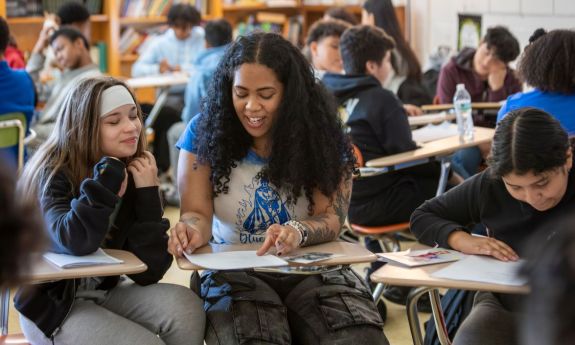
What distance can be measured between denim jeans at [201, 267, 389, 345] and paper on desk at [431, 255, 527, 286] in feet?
0.93

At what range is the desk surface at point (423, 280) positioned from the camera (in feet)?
6.76

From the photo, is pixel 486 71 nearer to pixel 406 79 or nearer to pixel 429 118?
pixel 406 79

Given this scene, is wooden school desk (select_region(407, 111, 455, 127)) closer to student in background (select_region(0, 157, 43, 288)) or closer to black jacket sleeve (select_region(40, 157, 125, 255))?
black jacket sleeve (select_region(40, 157, 125, 255))

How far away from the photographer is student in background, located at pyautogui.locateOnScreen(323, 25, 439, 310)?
3.69m

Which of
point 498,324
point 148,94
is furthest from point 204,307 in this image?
point 148,94

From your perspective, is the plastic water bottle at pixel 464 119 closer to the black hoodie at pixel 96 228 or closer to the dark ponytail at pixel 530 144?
the dark ponytail at pixel 530 144

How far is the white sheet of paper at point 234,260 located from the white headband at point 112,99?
49 cm

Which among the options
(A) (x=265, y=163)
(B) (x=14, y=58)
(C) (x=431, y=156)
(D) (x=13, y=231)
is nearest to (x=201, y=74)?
(B) (x=14, y=58)

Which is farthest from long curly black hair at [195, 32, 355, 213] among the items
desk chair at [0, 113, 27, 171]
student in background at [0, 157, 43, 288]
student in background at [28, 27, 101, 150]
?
student in background at [28, 27, 101, 150]

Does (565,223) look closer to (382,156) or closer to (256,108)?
(256,108)

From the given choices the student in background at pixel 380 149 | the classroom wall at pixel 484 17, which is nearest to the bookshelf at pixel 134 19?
the classroom wall at pixel 484 17

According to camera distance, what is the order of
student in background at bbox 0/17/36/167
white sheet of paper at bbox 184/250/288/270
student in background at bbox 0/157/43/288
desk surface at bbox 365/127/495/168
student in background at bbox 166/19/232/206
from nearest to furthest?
student in background at bbox 0/157/43/288 → white sheet of paper at bbox 184/250/288/270 → desk surface at bbox 365/127/495/168 → student in background at bbox 0/17/36/167 → student in background at bbox 166/19/232/206

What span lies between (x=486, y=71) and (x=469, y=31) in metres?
1.49

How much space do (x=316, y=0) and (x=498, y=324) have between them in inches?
241
